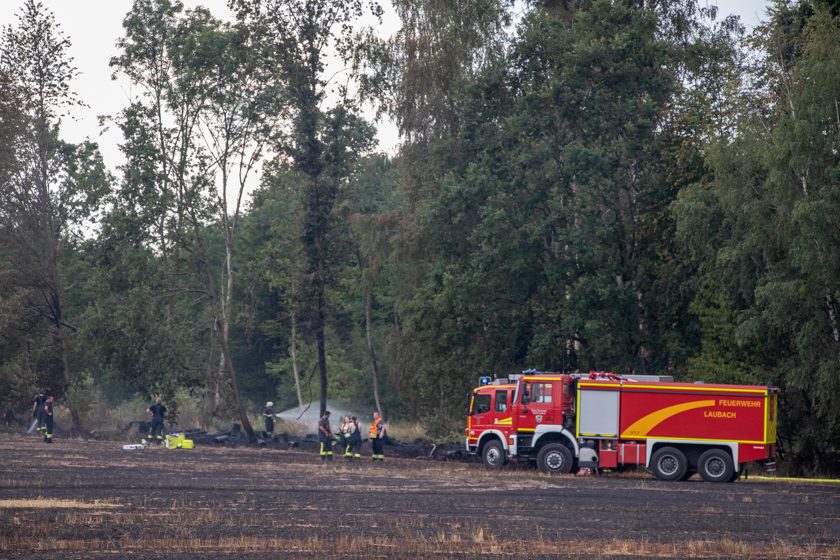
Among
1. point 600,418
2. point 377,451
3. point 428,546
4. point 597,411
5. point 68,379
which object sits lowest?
point 428,546

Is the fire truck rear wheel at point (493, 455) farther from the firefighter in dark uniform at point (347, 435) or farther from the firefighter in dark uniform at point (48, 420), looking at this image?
the firefighter in dark uniform at point (48, 420)

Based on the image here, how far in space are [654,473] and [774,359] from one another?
7.72 metres

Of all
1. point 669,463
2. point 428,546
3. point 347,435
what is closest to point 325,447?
point 347,435

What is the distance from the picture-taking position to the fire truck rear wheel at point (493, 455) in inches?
1351

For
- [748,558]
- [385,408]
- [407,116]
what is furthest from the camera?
[385,408]

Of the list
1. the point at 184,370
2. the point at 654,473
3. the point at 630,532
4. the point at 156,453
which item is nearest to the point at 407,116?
the point at 184,370

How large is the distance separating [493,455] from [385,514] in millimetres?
14884

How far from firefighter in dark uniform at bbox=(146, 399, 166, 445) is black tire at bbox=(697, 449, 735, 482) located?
67.6ft

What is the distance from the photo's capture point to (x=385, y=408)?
65938 mm

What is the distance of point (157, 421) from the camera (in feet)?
143

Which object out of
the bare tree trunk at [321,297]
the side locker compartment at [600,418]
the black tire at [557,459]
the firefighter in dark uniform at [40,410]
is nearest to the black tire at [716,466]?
the side locker compartment at [600,418]

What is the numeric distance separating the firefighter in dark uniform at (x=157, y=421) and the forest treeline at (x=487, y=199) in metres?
7.37

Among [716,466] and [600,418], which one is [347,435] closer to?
[600,418]

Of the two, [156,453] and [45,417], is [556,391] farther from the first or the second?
[45,417]
